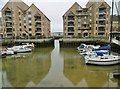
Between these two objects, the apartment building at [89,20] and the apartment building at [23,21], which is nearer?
the apartment building at [89,20]

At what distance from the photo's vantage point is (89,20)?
162 ft

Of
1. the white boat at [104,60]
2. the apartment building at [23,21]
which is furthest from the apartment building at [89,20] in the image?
the white boat at [104,60]

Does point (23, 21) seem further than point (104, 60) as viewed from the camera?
Yes

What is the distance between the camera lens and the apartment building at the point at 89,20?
47.4m

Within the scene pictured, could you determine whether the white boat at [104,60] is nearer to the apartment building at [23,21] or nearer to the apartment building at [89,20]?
the apartment building at [89,20]

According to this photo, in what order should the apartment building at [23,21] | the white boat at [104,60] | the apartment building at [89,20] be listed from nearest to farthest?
1. the white boat at [104,60]
2. the apartment building at [89,20]
3. the apartment building at [23,21]

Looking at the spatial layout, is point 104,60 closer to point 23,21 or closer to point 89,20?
point 89,20

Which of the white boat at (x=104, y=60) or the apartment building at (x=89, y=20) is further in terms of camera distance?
the apartment building at (x=89, y=20)

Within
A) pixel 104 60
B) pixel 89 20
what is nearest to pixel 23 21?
pixel 89 20

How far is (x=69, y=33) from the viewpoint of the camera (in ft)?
167

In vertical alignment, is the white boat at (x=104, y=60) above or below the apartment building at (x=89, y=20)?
below

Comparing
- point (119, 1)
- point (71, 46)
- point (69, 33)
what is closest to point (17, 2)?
point (69, 33)

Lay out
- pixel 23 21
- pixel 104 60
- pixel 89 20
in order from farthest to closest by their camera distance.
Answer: pixel 23 21 < pixel 89 20 < pixel 104 60

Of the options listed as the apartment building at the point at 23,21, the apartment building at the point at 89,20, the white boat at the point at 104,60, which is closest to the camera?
the white boat at the point at 104,60
